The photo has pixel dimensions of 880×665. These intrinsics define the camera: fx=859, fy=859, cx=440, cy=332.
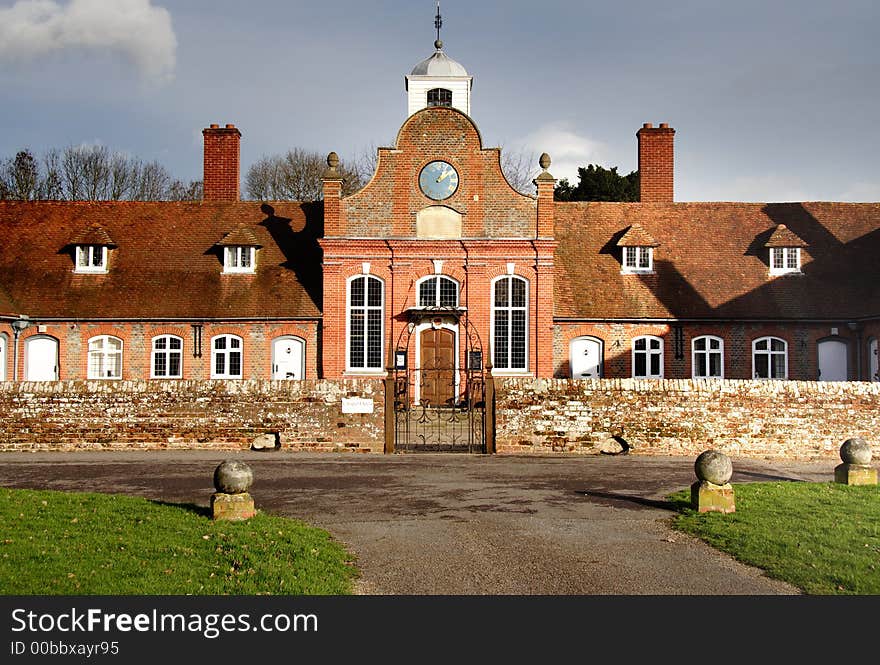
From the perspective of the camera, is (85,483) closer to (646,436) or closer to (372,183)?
(646,436)

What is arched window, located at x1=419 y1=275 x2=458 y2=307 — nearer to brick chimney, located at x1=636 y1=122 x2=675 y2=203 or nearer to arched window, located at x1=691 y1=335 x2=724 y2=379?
arched window, located at x1=691 y1=335 x2=724 y2=379

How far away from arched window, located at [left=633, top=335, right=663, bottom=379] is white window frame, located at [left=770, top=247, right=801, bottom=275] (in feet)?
16.9

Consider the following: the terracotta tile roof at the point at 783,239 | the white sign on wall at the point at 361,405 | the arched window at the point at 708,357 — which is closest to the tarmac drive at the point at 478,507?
the white sign on wall at the point at 361,405

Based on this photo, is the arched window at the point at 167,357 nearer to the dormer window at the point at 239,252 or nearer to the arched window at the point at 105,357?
the arched window at the point at 105,357

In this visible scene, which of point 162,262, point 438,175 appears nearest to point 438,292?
point 438,175

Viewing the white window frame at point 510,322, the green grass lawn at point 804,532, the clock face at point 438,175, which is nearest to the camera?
the green grass lawn at point 804,532

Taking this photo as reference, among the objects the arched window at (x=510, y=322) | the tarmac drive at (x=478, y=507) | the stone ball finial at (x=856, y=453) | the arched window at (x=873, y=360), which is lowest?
the tarmac drive at (x=478, y=507)

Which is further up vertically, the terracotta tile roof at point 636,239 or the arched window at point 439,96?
→ the arched window at point 439,96

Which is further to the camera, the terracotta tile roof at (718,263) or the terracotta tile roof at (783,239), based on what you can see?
the terracotta tile roof at (783,239)

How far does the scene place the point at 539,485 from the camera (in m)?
14.4

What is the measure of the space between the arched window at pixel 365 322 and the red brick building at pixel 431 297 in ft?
0.16

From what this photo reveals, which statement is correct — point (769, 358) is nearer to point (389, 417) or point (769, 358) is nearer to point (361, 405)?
point (389, 417)

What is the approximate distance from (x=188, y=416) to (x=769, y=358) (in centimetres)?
1987

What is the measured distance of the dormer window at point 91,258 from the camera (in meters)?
29.9
